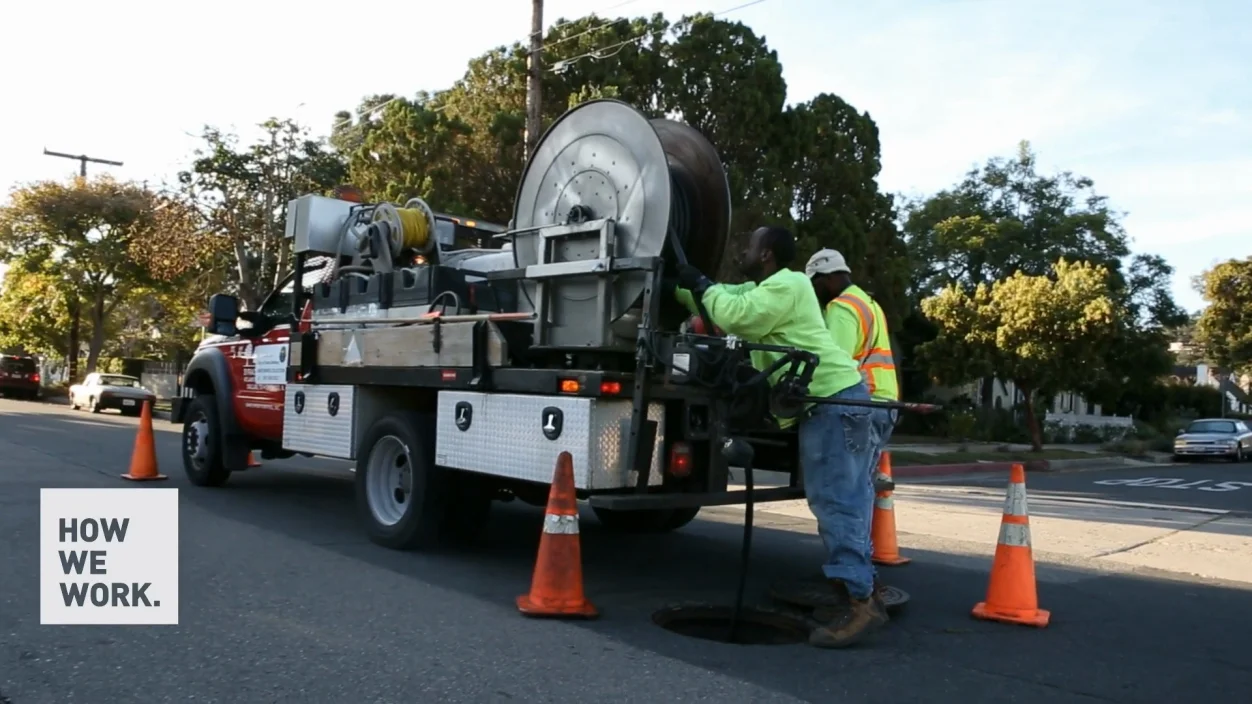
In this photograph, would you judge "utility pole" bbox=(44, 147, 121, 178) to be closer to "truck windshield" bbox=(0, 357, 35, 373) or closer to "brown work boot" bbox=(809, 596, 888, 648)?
"truck windshield" bbox=(0, 357, 35, 373)

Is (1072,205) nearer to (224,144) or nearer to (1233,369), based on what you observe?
(1233,369)

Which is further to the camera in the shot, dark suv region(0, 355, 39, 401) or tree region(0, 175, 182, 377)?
Answer: dark suv region(0, 355, 39, 401)

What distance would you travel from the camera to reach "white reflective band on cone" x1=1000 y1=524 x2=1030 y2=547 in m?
5.89

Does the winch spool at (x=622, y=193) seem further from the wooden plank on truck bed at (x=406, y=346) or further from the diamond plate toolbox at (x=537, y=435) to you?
the diamond plate toolbox at (x=537, y=435)

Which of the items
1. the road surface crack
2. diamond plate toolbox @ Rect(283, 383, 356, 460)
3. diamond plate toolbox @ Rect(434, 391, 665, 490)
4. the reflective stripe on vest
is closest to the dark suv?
diamond plate toolbox @ Rect(283, 383, 356, 460)

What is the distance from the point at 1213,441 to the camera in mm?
28859

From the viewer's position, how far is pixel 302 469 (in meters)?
12.8

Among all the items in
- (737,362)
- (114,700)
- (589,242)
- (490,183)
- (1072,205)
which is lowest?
(114,700)

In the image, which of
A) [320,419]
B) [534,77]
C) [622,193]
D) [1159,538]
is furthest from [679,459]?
[534,77]

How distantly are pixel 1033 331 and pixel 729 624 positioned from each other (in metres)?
Result: 18.8

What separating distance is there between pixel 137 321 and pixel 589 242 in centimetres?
4134

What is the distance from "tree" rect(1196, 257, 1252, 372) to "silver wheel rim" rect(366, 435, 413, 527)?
3993 cm

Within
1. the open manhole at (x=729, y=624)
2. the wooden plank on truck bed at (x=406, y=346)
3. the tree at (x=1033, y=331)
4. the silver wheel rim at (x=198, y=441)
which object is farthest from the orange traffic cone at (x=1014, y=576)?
the tree at (x=1033, y=331)

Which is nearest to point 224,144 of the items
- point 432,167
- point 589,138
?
point 432,167
